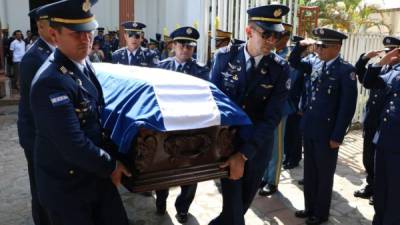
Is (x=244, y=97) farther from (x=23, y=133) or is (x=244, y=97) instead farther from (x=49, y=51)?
(x=23, y=133)

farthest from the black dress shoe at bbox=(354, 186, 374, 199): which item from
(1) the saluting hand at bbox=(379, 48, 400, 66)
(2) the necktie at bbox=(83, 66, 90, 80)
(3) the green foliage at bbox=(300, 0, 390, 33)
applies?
(3) the green foliage at bbox=(300, 0, 390, 33)

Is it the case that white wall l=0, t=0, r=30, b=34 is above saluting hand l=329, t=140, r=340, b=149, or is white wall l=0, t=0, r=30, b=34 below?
above

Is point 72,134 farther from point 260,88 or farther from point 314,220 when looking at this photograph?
point 314,220

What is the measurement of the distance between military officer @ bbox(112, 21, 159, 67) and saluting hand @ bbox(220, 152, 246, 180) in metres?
2.55

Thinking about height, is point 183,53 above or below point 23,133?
above

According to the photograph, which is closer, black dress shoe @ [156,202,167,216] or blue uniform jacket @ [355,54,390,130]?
black dress shoe @ [156,202,167,216]

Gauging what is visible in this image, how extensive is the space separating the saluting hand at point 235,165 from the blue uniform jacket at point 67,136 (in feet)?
2.60

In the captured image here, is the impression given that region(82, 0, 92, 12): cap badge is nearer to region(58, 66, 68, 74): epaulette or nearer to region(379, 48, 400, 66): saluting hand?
region(58, 66, 68, 74): epaulette

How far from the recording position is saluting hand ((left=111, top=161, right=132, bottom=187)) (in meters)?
2.03

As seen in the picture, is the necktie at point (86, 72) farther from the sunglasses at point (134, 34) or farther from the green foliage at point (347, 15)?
the green foliage at point (347, 15)

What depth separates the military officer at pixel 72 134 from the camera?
1776 millimetres

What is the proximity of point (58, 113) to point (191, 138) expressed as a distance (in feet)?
2.58

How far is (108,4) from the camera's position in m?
14.7

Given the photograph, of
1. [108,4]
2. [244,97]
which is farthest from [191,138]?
[108,4]
